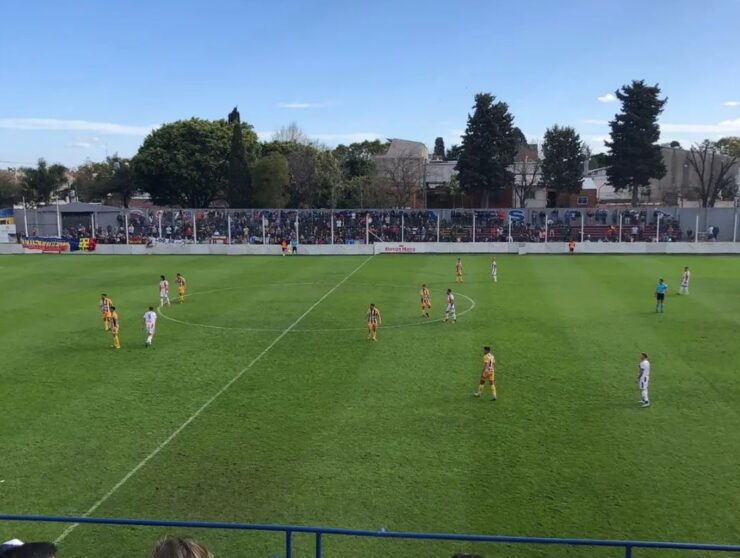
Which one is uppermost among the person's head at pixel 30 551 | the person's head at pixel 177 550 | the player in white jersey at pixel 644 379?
the person's head at pixel 177 550

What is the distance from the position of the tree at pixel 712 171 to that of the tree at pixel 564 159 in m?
15.9

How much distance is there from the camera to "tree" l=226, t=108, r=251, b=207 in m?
74.6

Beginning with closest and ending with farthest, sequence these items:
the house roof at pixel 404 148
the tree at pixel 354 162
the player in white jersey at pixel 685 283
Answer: the player in white jersey at pixel 685 283 → the tree at pixel 354 162 → the house roof at pixel 404 148

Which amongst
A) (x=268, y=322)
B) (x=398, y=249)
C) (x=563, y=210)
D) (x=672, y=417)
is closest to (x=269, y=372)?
(x=268, y=322)

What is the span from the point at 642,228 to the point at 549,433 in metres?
50.8

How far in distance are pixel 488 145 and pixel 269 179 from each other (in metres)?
25.9

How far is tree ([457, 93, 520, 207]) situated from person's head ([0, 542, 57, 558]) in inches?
2889

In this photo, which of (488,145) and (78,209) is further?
(488,145)

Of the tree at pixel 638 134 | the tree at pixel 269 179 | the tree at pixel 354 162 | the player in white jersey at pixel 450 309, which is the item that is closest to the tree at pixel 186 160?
the tree at pixel 269 179

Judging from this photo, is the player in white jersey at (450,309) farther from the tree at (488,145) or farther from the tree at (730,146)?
the tree at (730,146)

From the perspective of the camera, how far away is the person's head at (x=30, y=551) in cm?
373

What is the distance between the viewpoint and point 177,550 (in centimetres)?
340

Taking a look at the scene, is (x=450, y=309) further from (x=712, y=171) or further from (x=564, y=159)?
(x=712, y=171)

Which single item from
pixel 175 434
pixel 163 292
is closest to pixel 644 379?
pixel 175 434
